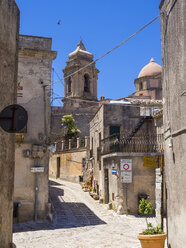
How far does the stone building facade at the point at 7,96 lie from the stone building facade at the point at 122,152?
9.80 meters

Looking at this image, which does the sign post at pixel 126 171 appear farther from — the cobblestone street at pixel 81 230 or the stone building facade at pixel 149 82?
the stone building facade at pixel 149 82

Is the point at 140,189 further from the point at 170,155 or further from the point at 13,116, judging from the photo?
the point at 13,116

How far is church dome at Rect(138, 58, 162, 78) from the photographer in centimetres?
4324

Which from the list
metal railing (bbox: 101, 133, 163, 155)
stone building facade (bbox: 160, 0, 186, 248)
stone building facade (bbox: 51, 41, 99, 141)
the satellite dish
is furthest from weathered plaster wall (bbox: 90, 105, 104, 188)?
stone building facade (bbox: 51, 41, 99, 141)

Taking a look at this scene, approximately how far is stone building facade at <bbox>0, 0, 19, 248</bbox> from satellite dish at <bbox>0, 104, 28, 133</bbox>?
59cm

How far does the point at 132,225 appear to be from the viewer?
13094 millimetres

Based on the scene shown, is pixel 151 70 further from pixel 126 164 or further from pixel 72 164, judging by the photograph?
pixel 126 164

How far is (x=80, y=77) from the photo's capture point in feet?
150

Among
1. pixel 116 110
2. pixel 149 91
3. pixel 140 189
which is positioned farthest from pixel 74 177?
pixel 149 91

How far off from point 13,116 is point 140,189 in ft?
37.4

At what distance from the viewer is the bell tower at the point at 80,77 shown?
45.3m

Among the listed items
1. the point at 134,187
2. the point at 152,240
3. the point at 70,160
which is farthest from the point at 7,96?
the point at 70,160

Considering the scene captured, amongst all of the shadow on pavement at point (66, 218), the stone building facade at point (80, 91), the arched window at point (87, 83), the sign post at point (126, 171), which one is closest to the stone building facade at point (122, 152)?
the sign post at point (126, 171)

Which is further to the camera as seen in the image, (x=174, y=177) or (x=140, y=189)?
(x=140, y=189)
